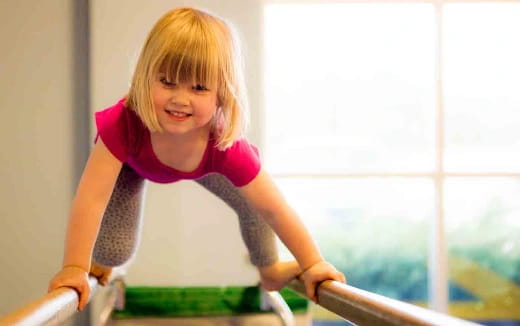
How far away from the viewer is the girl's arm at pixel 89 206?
1.26 m

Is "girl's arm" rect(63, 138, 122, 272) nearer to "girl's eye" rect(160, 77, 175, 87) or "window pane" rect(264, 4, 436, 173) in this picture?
"girl's eye" rect(160, 77, 175, 87)

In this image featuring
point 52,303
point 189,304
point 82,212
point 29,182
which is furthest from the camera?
point 29,182

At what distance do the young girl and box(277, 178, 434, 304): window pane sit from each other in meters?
0.83

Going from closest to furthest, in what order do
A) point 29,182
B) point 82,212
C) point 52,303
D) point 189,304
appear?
1. point 52,303
2. point 82,212
3. point 189,304
4. point 29,182

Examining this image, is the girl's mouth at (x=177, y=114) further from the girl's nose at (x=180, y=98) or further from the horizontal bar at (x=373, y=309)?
the horizontal bar at (x=373, y=309)

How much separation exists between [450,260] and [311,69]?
674 mm

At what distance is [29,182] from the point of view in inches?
88.4

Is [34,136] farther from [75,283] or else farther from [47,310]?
[47,310]

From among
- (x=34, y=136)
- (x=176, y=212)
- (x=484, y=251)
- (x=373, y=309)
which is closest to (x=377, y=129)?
(x=484, y=251)

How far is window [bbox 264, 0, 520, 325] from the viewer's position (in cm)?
234

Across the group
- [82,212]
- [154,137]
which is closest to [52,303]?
[82,212]

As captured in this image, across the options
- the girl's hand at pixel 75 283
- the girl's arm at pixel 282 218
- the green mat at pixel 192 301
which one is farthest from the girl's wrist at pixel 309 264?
the green mat at pixel 192 301

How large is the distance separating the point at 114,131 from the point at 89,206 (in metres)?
0.13

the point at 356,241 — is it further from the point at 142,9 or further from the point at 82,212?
the point at 82,212
